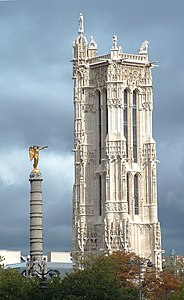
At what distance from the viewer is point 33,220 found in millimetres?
121375

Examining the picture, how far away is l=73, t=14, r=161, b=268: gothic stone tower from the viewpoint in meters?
162

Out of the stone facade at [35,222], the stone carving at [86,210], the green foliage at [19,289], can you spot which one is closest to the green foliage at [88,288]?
the green foliage at [19,289]

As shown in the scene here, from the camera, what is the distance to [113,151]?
162m

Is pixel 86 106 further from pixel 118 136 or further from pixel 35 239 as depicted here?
pixel 35 239

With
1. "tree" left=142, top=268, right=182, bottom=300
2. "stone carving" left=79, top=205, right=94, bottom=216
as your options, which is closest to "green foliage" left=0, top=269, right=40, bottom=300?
"tree" left=142, top=268, right=182, bottom=300

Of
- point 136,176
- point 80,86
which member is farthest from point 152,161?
point 80,86

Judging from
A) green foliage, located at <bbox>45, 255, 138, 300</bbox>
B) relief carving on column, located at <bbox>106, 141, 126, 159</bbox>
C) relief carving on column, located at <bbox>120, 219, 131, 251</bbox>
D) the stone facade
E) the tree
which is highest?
relief carving on column, located at <bbox>106, 141, 126, 159</bbox>

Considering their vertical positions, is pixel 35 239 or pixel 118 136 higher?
pixel 118 136

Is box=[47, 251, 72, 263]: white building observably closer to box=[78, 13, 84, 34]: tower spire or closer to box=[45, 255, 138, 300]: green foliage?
box=[78, 13, 84, 34]: tower spire

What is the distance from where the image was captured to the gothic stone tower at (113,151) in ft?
531

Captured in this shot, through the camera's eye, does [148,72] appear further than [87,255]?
Yes

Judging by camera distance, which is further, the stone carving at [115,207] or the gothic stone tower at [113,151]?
the gothic stone tower at [113,151]

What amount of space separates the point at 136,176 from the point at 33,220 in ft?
148

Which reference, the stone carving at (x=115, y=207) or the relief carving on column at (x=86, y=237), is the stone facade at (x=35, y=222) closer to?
the stone carving at (x=115, y=207)
